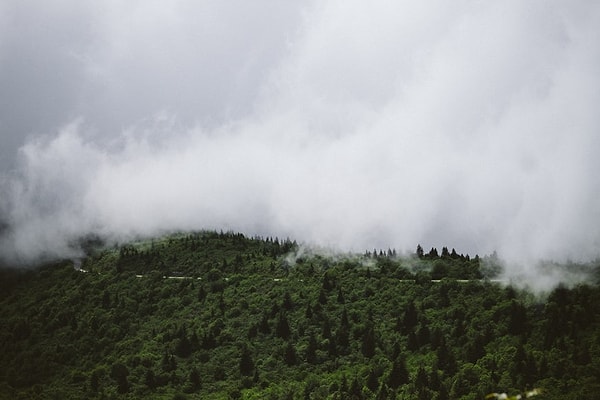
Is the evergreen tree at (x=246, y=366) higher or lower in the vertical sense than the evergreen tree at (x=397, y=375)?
higher

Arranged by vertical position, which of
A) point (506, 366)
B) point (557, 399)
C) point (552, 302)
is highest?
point (552, 302)

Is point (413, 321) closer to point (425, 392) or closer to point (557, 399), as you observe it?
point (425, 392)

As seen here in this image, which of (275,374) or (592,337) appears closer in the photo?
(592,337)

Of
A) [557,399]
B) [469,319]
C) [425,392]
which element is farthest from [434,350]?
[557,399]

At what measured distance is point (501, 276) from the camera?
642ft

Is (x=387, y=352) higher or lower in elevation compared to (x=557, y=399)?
higher

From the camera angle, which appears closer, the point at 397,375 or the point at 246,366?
the point at 397,375

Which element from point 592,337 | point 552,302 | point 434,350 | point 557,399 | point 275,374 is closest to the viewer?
point 557,399

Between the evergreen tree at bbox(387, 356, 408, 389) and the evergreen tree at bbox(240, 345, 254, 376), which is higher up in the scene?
the evergreen tree at bbox(240, 345, 254, 376)

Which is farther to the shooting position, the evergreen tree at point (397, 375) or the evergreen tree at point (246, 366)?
the evergreen tree at point (246, 366)

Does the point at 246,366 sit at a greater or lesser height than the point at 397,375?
greater

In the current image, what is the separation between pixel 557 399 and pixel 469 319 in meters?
54.0

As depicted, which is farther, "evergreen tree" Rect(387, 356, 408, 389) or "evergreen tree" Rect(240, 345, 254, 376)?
"evergreen tree" Rect(240, 345, 254, 376)

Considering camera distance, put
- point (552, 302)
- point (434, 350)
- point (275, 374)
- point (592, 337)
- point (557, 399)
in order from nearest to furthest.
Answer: point (557, 399) < point (592, 337) < point (552, 302) < point (434, 350) < point (275, 374)
